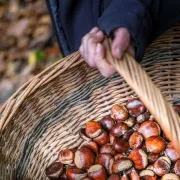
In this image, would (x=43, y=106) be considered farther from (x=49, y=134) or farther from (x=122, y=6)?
(x=122, y=6)

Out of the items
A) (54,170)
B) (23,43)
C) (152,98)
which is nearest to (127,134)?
(54,170)

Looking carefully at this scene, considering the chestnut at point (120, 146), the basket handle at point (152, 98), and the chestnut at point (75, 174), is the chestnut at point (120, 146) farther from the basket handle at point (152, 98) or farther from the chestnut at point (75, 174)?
the basket handle at point (152, 98)

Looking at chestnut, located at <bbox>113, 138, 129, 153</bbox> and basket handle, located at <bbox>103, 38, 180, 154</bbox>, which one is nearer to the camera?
basket handle, located at <bbox>103, 38, 180, 154</bbox>

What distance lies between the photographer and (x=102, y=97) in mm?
1431

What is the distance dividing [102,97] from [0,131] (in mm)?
412

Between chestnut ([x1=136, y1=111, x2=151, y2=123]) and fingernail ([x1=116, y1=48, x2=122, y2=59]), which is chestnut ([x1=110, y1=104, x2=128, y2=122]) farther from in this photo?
fingernail ([x1=116, y1=48, x2=122, y2=59])

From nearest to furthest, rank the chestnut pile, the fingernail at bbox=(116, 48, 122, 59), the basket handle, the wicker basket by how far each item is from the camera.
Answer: the basket handle
the fingernail at bbox=(116, 48, 122, 59)
the wicker basket
the chestnut pile

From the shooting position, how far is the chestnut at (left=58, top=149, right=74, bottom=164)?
1360mm

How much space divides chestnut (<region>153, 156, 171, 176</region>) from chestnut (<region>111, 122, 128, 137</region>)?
0.49 feet

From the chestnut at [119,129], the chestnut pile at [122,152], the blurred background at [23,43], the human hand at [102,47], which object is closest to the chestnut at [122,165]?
the chestnut pile at [122,152]

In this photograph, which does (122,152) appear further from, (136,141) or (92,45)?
(92,45)

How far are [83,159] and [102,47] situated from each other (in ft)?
1.36

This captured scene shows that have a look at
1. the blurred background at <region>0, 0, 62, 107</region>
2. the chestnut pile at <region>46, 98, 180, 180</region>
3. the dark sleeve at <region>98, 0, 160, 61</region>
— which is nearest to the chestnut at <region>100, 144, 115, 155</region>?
the chestnut pile at <region>46, 98, 180, 180</region>

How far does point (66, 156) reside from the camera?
136 centimetres
